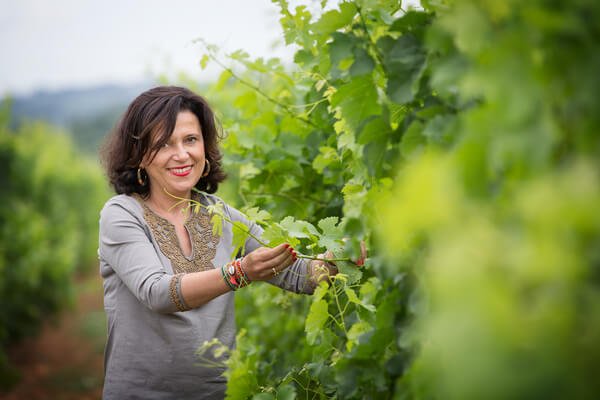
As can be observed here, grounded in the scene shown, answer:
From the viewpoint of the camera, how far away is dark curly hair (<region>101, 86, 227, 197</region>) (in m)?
2.56

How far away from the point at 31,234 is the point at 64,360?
7.67ft

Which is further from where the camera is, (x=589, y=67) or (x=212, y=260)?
(x=212, y=260)

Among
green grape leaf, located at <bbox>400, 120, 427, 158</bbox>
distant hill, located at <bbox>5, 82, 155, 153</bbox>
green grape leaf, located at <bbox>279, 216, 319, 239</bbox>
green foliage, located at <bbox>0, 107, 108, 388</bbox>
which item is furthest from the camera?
distant hill, located at <bbox>5, 82, 155, 153</bbox>

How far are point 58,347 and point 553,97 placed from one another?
33.1 feet

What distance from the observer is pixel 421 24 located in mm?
1261

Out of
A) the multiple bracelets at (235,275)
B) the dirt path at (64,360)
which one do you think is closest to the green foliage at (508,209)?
the multiple bracelets at (235,275)

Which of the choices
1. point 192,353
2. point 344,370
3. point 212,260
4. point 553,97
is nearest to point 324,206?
point 212,260

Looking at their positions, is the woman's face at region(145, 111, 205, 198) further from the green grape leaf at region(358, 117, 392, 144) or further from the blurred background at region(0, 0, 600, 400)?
the green grape leaf at region(358, 117, 392, 144)

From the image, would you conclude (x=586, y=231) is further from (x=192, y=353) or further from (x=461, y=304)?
(x=192, y=353)

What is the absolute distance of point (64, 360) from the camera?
8484 mm

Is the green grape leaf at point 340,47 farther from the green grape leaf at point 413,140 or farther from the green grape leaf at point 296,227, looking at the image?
the green grape leaf at point 296,227

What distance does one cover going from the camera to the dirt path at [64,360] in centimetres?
720

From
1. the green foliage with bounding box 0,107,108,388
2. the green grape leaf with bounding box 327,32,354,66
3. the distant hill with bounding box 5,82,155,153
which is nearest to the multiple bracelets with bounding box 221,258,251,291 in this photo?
the green grape leaf with bounding box 327,32,354,66

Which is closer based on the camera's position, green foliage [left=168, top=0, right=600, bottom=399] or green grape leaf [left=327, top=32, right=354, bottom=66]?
green foliage [left=168, top=0, right=600, bottom=399]
